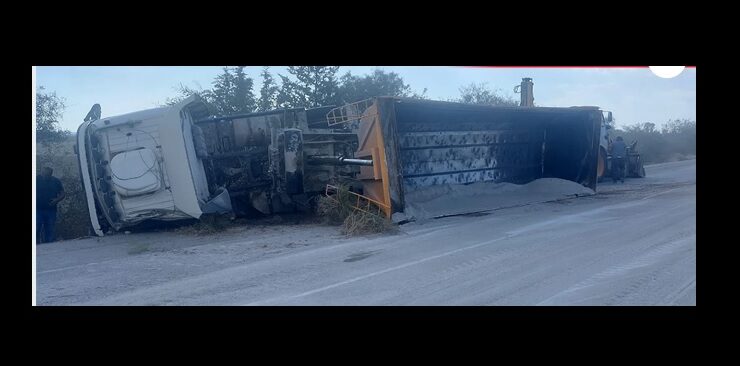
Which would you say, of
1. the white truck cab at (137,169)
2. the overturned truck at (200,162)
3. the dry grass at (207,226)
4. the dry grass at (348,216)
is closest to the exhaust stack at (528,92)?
the overturned truck at (200,162)

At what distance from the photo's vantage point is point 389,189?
9.22 meters

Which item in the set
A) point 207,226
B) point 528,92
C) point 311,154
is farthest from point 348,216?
point 528,92

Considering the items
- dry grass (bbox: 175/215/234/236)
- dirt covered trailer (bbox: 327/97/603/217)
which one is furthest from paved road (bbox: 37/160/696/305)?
dirt covered trailer (bbox: 327/97/603/217)

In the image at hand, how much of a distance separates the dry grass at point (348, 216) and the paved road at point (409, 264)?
0.90 feet

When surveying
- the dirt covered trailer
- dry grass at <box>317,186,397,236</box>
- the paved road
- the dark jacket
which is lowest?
the paved road

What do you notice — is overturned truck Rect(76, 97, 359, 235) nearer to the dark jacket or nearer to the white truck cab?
the white truck cab

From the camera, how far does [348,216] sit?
30.8 ft

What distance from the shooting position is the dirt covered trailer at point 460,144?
9.35 meters

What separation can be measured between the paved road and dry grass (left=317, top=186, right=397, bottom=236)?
27cm

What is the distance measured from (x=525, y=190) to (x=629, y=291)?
725 cm

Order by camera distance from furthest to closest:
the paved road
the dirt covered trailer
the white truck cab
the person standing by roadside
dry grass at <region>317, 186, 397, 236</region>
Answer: the person standing by roadside
the white truck cab
the dirt covered trailer
dry grass at <region>317, 186, 397, 236</region>
the paved road

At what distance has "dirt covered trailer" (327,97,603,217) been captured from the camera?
9.35m

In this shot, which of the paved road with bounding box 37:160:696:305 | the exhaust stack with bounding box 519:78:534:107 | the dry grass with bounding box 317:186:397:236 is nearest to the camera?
the paved road with bounding box 37:160:696:305
